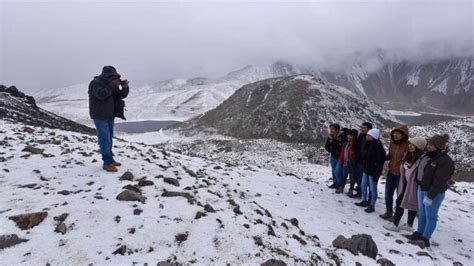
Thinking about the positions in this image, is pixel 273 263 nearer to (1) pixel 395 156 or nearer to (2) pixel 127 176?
(2) pixel 127 176

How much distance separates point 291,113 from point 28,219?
187 ft

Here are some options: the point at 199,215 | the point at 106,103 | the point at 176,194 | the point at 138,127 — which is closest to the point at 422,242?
the point at 199,215

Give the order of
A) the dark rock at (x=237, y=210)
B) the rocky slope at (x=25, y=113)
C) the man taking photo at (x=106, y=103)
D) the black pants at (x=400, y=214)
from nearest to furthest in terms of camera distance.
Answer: the dark rock at (x=237, y=210), the man taking photo at (x=106, y=103), the black pants at (x=400, y=214), the rocky slope at (x=25, y=113)

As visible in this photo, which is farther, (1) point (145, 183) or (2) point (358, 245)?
(1) point (145, 183)

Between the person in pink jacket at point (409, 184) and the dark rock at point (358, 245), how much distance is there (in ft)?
8.22

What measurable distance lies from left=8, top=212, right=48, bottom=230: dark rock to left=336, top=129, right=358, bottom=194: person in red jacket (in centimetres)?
939

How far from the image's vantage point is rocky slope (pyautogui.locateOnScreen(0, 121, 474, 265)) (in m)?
5.75

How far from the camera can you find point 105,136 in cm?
956

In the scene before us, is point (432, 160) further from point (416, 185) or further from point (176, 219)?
point (176, 219)

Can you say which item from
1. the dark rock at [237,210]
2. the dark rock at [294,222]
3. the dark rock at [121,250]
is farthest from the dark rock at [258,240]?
the dark rock at [121,250]

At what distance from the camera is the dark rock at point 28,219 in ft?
19.9

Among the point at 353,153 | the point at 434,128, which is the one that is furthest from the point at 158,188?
the point at 434,128

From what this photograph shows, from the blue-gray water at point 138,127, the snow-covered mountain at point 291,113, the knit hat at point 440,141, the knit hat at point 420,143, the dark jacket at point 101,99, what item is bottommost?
the blue-gray water at point 138,127

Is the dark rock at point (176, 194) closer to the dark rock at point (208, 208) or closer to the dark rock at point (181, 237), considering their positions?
the dark rock at point (208, 208)
